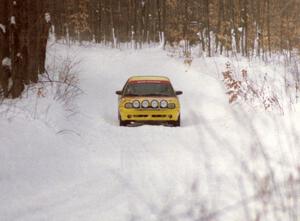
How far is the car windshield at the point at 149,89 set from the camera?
12570 mm

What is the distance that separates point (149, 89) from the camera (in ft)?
41.9

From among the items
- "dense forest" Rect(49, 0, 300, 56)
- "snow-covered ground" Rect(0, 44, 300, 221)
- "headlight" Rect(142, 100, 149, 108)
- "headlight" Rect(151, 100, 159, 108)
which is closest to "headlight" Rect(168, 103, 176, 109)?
"headlight" Rect(151, 100, 159, 108)

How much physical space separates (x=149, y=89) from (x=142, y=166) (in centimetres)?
567

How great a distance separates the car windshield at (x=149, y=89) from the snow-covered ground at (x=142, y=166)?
1.00 m

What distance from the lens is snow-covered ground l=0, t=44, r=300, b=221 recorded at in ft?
16.9

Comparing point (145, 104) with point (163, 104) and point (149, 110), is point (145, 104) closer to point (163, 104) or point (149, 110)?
point (149, 110)

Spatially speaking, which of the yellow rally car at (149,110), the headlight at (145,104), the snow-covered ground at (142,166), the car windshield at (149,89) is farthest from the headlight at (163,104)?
the snow-covered ground at (142,166)

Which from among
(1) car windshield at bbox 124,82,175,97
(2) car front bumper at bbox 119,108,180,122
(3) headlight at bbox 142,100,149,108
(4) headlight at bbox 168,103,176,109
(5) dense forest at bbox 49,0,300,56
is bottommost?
(2) car front bumper at bbox 119,108,180,122

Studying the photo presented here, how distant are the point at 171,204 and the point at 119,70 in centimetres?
1977

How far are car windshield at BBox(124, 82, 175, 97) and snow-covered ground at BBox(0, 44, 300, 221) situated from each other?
1003 mm

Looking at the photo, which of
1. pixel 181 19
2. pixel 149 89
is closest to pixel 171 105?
pixel 149 89

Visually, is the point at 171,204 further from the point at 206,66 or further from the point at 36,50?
the point at 206,66

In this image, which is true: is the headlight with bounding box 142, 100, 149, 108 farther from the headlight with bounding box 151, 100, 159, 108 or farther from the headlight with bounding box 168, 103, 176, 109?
the headlight with bounding box 168, 103, 176, 109

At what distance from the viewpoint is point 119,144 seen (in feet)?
29.7
